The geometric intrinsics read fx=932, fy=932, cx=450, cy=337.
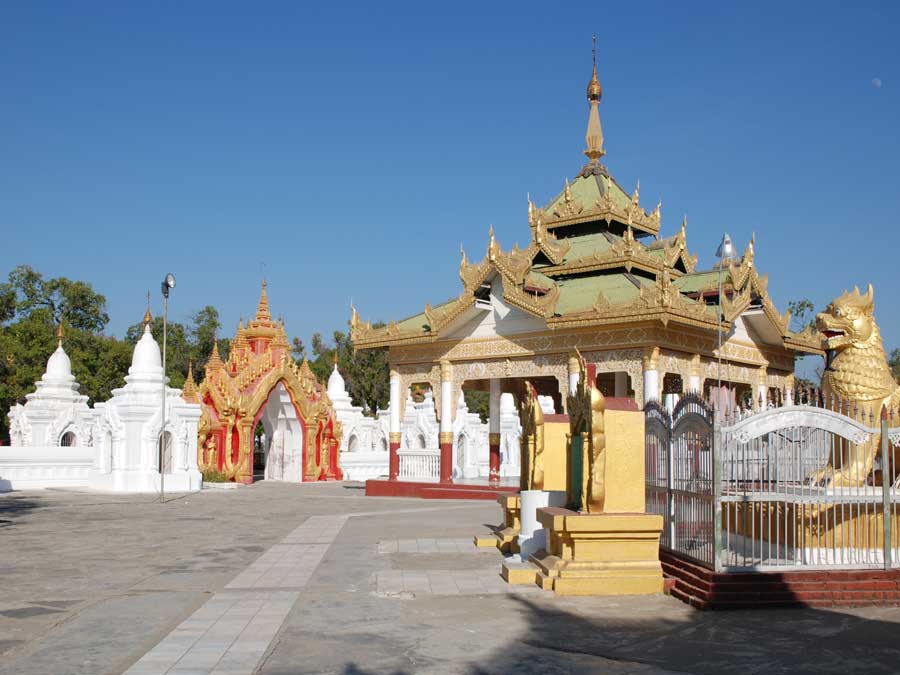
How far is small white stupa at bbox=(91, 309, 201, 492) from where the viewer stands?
29.5m

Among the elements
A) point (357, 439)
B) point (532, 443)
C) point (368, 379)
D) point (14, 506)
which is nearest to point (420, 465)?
point (14, 506)

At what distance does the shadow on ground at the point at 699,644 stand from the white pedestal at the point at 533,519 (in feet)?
8.90

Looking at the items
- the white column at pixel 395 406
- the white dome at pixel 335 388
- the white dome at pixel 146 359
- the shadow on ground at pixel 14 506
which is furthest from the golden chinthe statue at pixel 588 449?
the white dome at pixel 335 388

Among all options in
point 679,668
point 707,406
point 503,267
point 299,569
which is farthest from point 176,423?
point 679,668

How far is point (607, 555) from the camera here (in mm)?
9953

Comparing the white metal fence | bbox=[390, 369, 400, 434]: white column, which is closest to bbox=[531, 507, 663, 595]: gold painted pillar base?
the white metal fence

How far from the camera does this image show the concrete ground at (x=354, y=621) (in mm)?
7051

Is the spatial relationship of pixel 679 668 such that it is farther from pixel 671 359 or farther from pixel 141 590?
pixel 671 359

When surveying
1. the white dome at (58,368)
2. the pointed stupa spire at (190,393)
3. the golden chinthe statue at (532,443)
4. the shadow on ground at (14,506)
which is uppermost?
the white dome at (58,368)

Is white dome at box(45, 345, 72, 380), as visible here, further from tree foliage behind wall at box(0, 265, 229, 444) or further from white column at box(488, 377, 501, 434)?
white column at box(488, 377, 501, 434)

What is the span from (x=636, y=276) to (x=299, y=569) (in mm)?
14346

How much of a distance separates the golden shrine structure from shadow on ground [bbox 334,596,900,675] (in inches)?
480

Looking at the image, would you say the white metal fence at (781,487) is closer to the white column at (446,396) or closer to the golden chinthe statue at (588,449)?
the golden chinthe statue at (588,449)

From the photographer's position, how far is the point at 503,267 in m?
23.0
